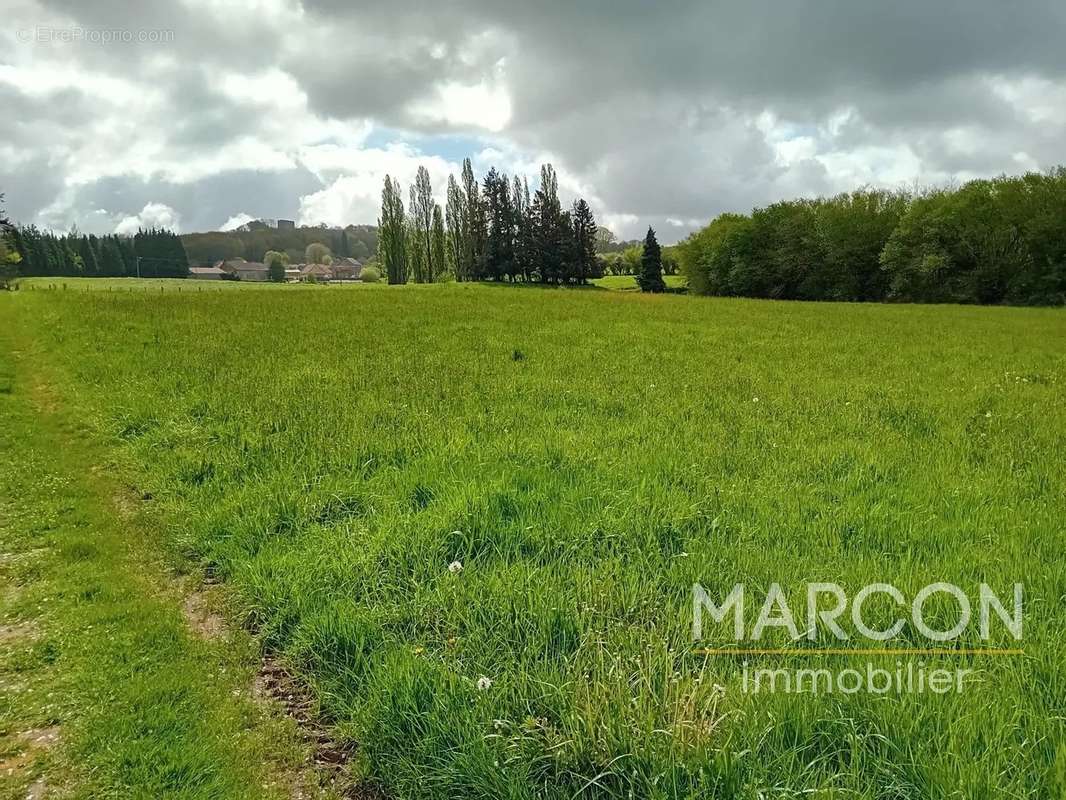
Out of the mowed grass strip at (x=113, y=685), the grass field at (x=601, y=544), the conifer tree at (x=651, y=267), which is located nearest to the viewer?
the grass field at (x=601, y=544)

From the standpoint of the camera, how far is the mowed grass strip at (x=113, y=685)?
112 inches

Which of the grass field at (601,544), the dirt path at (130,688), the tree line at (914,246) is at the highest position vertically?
the tree line at (914,246)

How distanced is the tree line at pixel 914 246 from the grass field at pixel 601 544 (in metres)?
49.8

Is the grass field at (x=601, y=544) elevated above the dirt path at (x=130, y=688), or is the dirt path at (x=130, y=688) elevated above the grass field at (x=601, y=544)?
the grass field at (x=601, y=544)

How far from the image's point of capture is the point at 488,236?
293 feet

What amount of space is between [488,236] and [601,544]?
89146 mm

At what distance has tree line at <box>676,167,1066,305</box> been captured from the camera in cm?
4931

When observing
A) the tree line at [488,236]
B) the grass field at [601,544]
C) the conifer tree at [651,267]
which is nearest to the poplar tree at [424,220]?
the tree line at [488,236]

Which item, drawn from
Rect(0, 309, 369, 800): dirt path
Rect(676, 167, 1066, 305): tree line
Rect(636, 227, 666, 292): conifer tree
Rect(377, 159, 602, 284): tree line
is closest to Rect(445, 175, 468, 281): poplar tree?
Rect(377, 159, 602, 284): tree line

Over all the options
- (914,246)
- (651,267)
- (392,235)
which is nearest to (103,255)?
(392,235)

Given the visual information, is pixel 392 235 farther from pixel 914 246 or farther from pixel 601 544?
pixel 601 544

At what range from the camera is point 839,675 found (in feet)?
9.76

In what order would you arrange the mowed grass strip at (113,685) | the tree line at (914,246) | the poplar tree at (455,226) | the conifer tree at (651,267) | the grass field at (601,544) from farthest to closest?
the poplar tree at (455,226), the conifer tree at (651,267), the tree line at (914,246), the mowed grass strip at (113,685), the grass field at (601,544)

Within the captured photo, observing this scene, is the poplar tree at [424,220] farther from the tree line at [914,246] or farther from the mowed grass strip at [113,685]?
the mowed grass strip at [113,685]
